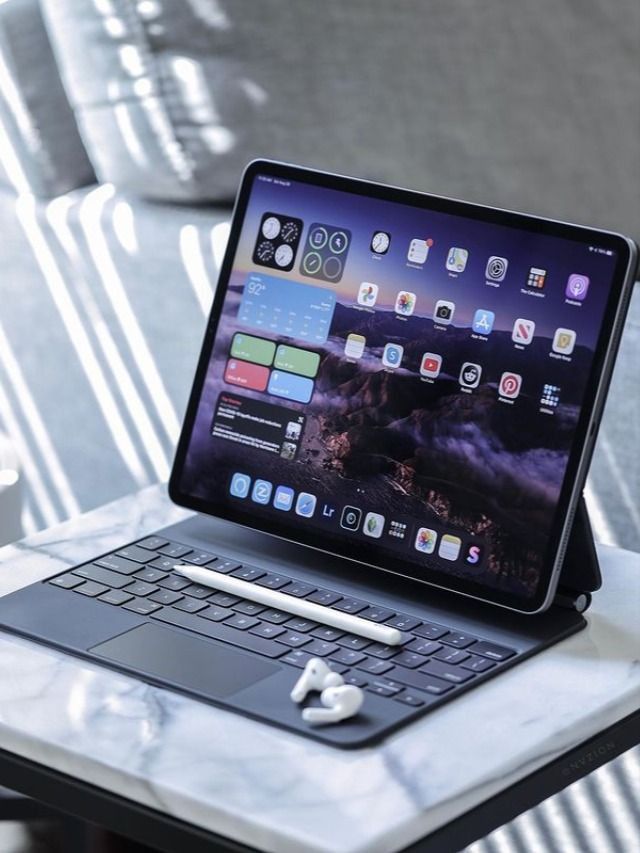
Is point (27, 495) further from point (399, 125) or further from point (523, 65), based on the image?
point (523, 65)

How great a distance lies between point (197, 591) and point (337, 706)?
22 centimetres

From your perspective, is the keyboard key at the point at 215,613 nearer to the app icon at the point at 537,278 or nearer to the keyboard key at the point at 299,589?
the keyboard key at the point at 299,589

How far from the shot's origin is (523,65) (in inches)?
64.6

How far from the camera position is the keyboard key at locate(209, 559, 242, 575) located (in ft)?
3.61

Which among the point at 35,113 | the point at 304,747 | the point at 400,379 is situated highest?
the point at 35,113

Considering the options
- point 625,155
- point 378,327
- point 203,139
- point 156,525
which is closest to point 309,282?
point 378,327

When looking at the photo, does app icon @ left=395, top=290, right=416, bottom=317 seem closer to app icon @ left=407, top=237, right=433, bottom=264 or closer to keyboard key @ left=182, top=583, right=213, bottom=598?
app icon @ left=407, top=237, right=433, bottom=264

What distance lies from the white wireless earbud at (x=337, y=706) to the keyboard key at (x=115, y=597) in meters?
0.21

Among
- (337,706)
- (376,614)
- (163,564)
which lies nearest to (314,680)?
(337,706)

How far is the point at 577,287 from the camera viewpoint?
103 centimetres

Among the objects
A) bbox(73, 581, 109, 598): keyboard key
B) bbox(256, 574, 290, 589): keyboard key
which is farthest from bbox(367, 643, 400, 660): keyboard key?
bbox(73, 581, 109, 598): keyboard key

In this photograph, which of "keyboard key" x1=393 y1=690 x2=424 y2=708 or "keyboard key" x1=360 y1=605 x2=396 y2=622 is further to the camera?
"keyboard key" x1=360 y1=605 x2=396 y2=622

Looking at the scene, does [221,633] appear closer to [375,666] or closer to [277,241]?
[375,666]

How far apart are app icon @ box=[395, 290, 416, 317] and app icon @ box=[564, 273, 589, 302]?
0.39 feet
